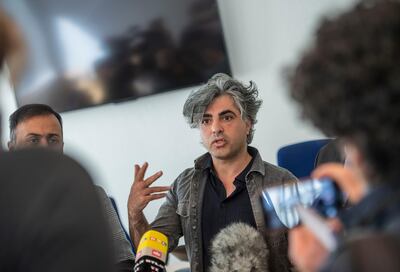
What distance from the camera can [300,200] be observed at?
783 mm

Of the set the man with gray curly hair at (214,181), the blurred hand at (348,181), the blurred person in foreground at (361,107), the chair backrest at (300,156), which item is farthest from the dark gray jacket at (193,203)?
the blurred person in foreground at (361,107)

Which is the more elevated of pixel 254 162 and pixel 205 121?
pixel 205 121

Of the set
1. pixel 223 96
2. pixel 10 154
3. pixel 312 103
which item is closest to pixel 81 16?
pixel 223 96

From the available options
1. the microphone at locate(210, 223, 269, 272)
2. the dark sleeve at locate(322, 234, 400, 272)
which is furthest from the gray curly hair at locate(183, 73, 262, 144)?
the dark sleeve at locate(322, 234, 400, 272)

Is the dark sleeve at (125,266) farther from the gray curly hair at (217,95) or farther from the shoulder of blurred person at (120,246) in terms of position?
the gray curly hair at (217,95)

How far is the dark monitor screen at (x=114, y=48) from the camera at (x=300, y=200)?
76.1 inches

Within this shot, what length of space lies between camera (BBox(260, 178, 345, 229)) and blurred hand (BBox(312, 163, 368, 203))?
0.04 ft

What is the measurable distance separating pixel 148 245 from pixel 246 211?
1.91 ft

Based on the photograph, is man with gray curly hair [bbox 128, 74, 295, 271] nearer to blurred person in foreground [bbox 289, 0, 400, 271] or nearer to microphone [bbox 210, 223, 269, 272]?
microphone [bbox 210, 223, 269, 272]

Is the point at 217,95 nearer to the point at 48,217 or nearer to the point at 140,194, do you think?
the point at 140,194

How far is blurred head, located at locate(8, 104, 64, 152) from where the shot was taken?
1878mm

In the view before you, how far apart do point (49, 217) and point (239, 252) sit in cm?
63

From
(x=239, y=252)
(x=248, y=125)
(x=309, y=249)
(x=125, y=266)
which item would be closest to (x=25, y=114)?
(x=125, y=266)

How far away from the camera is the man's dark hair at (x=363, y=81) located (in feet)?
1.87
